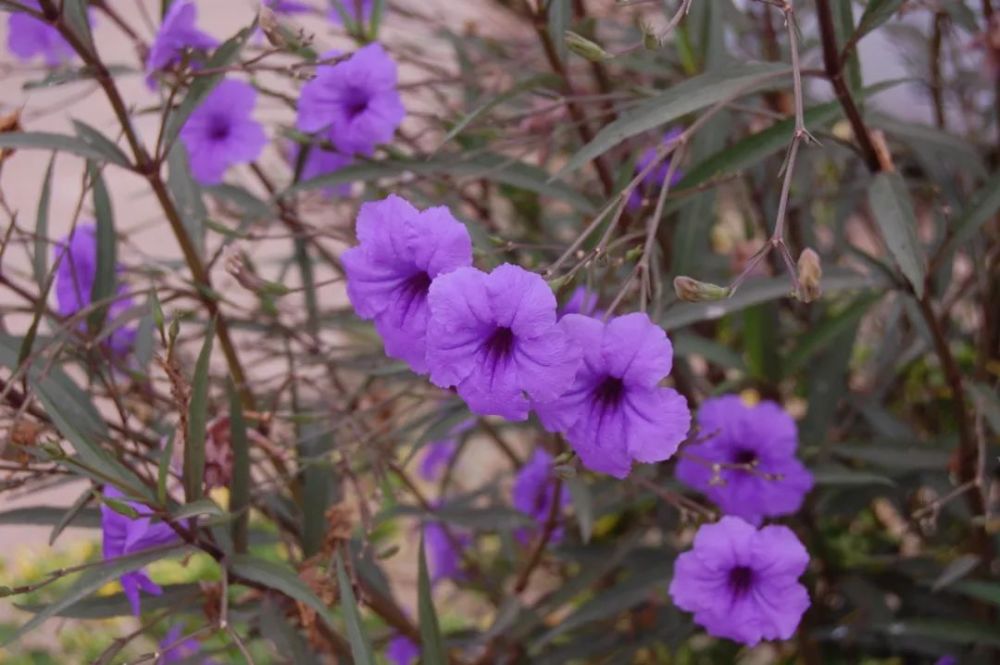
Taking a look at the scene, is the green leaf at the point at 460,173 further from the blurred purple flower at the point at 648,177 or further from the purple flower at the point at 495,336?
the purple flower at the point at 495,336

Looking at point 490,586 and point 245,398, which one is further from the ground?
point 245,398

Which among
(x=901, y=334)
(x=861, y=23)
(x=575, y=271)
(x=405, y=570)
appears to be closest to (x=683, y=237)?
(x=861, y=23)

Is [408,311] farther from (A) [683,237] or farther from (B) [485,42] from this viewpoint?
(B) [485,42]

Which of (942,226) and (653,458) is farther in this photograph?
(942,226)

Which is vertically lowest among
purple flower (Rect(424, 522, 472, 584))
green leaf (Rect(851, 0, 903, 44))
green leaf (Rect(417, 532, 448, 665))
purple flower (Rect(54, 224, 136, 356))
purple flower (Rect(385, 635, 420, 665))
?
purple flower (Rect(424, 522, 472, 584))

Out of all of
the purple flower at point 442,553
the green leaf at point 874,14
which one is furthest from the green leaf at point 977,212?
the purple flower at point 442,553

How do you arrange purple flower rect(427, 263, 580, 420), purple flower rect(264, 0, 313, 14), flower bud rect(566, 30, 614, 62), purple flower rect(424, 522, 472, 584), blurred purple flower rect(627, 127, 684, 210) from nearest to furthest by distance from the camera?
purple flower rect(427, 263, 580, 420) < flower bud rect(566, 30, 614, 62) < blurred purple flower rect(627, 127, 684, 210) < purple flower rect(264, 0, 313, 14) < purple flower rect(424, 522, 472, 584)

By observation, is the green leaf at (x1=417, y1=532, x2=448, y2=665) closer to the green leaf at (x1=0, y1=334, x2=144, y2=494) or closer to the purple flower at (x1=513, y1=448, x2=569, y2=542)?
the green leaf at (x1=0, y1=334, x2=144, y2=494)

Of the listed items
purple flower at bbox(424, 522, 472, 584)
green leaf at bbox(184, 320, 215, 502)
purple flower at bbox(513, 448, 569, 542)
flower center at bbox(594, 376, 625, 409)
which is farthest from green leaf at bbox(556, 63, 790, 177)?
purple flower at bbox(424, 522, 472, 584)
